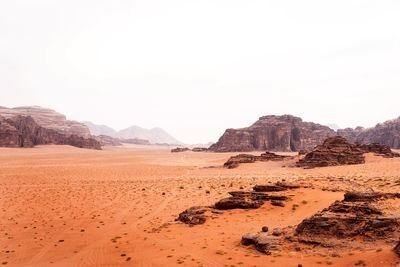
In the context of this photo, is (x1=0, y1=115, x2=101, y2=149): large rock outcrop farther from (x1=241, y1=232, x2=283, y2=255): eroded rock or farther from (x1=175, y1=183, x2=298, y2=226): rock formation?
(x1=241, y1=232, x2=283, y2=255): eroded rock

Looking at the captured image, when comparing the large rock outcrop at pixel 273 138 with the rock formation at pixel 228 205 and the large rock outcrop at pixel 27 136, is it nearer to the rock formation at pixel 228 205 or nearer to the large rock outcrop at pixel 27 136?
the large rock outcrop at pixel 27 136

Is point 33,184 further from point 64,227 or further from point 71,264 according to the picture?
point 71,264

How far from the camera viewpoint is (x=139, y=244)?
11523 mm

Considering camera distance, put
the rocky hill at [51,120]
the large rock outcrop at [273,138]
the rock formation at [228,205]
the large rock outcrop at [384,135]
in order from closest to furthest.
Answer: the rock formation at [228,205] < the large rock outcrop at [384,135] < the large rock outcrop at [273,138] < the rocky hill at [51,120]

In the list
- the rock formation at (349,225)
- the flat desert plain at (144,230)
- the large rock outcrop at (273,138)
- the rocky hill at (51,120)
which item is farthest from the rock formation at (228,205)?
the rocky hill at (51,120)

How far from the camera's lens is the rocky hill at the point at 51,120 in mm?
134125

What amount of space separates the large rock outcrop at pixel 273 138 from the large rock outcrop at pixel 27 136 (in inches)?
2373

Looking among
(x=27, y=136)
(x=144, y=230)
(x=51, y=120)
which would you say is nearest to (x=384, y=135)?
(x=144, y=230)

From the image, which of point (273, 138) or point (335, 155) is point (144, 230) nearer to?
point (335, 155)

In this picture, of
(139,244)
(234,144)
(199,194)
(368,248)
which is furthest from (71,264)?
(234,144)

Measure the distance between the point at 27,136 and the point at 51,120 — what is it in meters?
51.6

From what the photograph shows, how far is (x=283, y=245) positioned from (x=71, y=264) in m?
8.10

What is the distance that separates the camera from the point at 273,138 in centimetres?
10075

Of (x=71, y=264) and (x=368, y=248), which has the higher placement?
(x=368, y=248)
